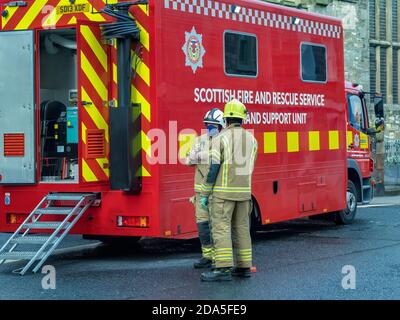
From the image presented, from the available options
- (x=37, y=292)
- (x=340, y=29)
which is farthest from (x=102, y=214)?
(x=340, y=29)

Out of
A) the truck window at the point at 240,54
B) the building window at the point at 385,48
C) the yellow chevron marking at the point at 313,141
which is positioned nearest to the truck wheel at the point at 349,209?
the yellow chevron marking at the point at 313,141

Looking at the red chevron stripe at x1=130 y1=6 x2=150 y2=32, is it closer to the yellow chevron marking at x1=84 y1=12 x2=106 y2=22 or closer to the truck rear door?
the yellow chevron marking at x1=84 y1=12 x2=106 y2=22

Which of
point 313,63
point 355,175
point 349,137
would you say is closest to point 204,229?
point 313,63

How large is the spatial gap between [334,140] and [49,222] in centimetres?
529

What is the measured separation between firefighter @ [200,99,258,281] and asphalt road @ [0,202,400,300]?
0.27m

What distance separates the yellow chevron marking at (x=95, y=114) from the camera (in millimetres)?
10234

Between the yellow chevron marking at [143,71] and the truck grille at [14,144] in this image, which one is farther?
the truck grille at [14,144]

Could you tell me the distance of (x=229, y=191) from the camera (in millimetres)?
8922

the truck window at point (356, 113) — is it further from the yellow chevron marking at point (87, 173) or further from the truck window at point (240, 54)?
the yellow chevron marking at point (87, 173)

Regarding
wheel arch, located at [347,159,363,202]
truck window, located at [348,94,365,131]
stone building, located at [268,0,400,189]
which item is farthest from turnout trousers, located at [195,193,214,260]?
stone building, located at [268,0,400,189]

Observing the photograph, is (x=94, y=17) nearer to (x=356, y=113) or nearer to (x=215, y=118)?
(x=215, y=118)

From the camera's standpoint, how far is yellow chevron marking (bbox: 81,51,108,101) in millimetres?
10203

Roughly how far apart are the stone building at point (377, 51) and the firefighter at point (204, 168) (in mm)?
15901
